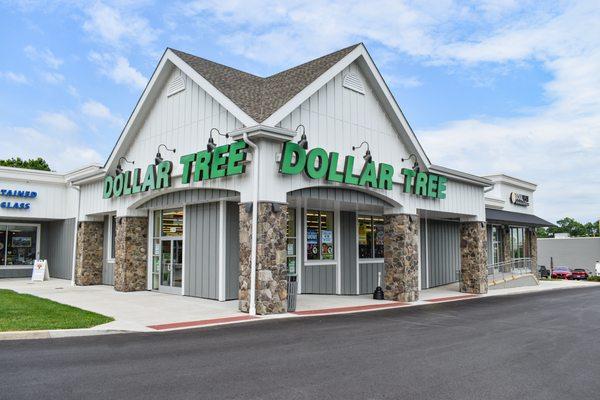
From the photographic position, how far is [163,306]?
48.4 feet

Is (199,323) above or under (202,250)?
under

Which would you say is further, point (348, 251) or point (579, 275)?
point (579, 275)

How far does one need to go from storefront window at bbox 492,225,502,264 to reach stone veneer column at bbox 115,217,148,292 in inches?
860

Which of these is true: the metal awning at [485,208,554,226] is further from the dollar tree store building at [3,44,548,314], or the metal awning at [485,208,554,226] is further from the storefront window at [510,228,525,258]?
the dollar tree store building at [3,44,548,314]

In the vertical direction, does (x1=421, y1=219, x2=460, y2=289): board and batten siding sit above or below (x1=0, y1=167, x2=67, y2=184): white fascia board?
below

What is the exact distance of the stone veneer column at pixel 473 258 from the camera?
2111 cm

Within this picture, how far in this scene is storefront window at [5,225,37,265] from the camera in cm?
2619

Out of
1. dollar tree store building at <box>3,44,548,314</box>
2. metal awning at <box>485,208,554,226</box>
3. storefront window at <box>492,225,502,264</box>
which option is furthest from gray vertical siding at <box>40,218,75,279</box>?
storefront window at <box>492,225,502,264</box>

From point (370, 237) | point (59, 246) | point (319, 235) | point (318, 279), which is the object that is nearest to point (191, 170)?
point (319, 235)

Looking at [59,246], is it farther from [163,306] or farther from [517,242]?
[517,242]

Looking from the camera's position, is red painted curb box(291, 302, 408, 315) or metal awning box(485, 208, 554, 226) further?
metal awning box(485, 208, 554, 226)

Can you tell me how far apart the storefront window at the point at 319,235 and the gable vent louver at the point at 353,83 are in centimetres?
498

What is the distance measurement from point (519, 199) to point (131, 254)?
2786 centimetres

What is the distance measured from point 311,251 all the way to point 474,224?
7799 mm
